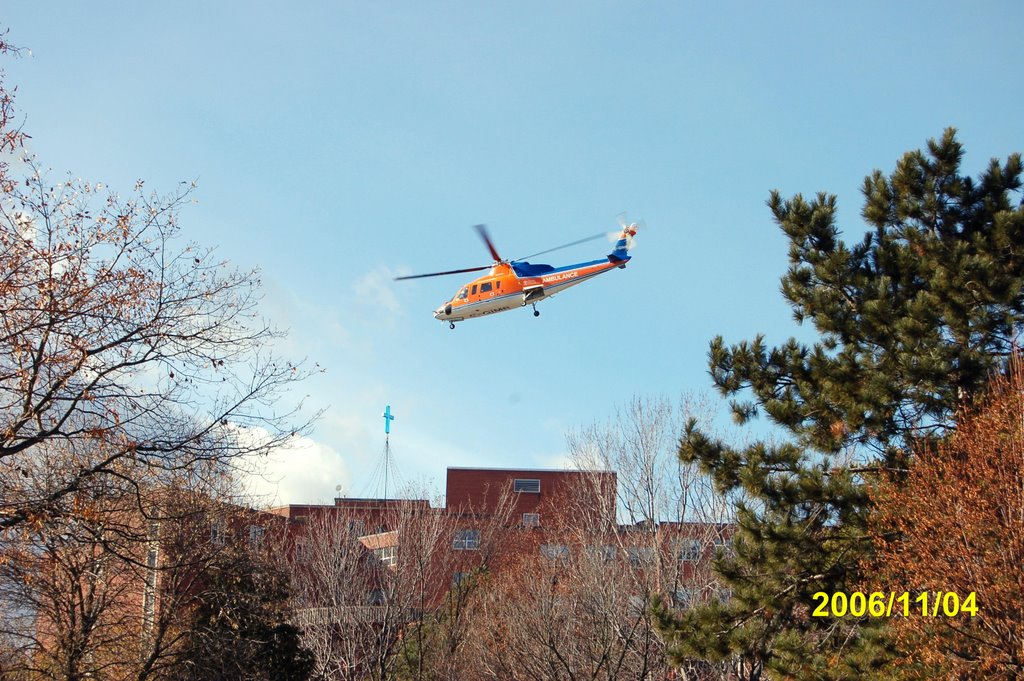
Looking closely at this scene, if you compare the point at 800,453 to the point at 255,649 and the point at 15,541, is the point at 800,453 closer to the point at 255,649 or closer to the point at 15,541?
the point at 15,541

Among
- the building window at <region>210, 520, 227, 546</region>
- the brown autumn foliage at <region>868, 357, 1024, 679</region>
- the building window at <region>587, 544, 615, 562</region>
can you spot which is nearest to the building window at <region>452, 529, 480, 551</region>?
the building window at <region>587, 544, 615, 562</region>

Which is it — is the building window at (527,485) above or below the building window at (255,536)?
above

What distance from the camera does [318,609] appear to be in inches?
1368

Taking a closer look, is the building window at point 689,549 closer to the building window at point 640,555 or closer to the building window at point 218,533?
the building window at point 640,555

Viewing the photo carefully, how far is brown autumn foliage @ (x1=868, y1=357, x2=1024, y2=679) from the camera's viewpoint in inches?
557

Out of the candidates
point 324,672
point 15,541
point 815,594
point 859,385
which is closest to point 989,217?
point 859,385

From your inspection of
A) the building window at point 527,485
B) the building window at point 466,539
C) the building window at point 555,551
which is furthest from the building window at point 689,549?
the building window at point 527,485

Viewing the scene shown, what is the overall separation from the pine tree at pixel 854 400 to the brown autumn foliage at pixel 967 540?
710 millimetres

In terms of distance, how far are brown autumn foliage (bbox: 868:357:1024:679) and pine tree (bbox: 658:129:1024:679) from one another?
2.33ft

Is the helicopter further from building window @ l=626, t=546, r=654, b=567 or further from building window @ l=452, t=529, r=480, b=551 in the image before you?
building window @ l=452, t=529, r=480, b=551

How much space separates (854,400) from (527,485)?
169 feet

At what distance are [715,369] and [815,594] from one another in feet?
15.3
